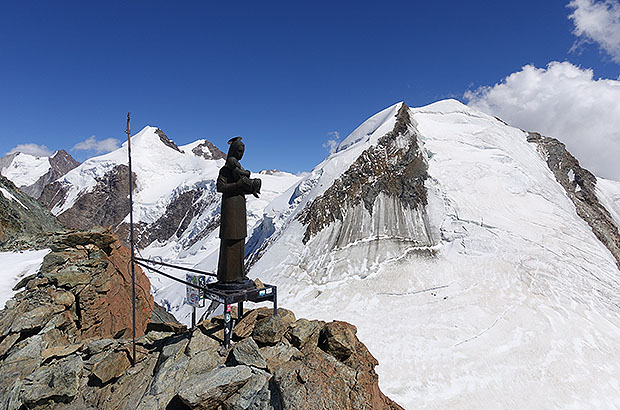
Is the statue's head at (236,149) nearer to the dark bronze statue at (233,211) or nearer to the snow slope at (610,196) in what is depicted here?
the dark bronze statue at (233,211)

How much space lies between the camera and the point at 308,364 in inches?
211

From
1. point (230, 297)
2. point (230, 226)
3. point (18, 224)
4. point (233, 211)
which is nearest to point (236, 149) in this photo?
point (233, 211)

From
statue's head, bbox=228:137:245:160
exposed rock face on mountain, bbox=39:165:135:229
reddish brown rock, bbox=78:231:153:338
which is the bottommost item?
reddish brown rock, bbox=78:231:153:338

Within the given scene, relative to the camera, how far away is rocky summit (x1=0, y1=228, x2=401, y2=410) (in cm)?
489

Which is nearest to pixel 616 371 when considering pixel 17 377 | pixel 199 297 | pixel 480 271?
pixel 480 271

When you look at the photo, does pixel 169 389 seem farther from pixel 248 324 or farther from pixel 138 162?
pixel 138 162

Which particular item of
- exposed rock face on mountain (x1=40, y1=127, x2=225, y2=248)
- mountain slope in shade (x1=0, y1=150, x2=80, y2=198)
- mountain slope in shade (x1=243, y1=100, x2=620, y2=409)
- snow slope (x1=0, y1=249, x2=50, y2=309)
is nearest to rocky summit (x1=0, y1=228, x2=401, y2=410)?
snow slope (x1=0, y1=249, x2=50, y2=309)

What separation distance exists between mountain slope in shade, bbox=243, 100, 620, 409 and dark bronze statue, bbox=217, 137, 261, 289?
970 cm

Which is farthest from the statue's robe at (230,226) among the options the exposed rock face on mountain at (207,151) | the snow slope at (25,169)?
the snow slope at (25,169)

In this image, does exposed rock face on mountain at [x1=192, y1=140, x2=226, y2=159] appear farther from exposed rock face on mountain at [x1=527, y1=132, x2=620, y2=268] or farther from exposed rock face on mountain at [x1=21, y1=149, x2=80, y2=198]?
exposed rock face on mountain at [x1=527, y1=132, x2=620, y2=268]

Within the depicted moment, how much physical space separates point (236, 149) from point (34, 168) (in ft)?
705

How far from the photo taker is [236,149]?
6574 millimetres

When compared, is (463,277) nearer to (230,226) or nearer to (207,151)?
(230,226)

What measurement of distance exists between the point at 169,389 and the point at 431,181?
84.1 feet
